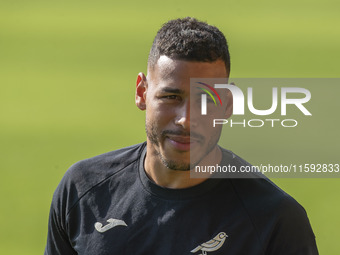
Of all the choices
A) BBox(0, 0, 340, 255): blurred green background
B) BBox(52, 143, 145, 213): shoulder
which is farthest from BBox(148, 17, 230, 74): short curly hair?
BBox(0, 0, 340, 255): blurred green background

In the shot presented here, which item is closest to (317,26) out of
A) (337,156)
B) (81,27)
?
(337,156)

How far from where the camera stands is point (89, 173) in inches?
62.6

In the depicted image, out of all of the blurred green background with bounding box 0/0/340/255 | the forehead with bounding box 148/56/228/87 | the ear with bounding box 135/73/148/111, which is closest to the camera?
the forehead with bounding box 148/56/228/87

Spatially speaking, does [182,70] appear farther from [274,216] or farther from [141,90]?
[274,216]

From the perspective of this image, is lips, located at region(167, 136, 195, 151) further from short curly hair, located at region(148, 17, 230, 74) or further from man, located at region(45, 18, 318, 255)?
short curly hair, located at region(148, 17, 230, 74)

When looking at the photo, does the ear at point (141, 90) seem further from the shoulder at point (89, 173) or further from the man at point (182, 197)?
the shoulder at point (89, 173)

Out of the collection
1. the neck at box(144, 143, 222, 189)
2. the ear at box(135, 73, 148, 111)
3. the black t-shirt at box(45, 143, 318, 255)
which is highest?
the ear at box(135, 73, 148, 111)

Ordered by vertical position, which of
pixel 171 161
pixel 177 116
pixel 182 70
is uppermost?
pixel 182 70

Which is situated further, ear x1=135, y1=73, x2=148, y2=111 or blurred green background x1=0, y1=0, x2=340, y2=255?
blurred green background x1=0, y1=0, x2=340, y2=255

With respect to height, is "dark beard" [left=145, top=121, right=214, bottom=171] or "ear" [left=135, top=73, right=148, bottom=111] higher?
"ear" [left=135, top=73, right=148, bottom=111]

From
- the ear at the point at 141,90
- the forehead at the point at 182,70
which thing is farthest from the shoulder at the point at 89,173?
the forehead at the point at 182,70

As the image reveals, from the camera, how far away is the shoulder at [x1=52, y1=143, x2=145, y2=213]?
156 cm

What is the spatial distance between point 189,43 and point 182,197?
375mm

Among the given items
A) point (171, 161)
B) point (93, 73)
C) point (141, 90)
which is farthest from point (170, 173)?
point (93, 73)
